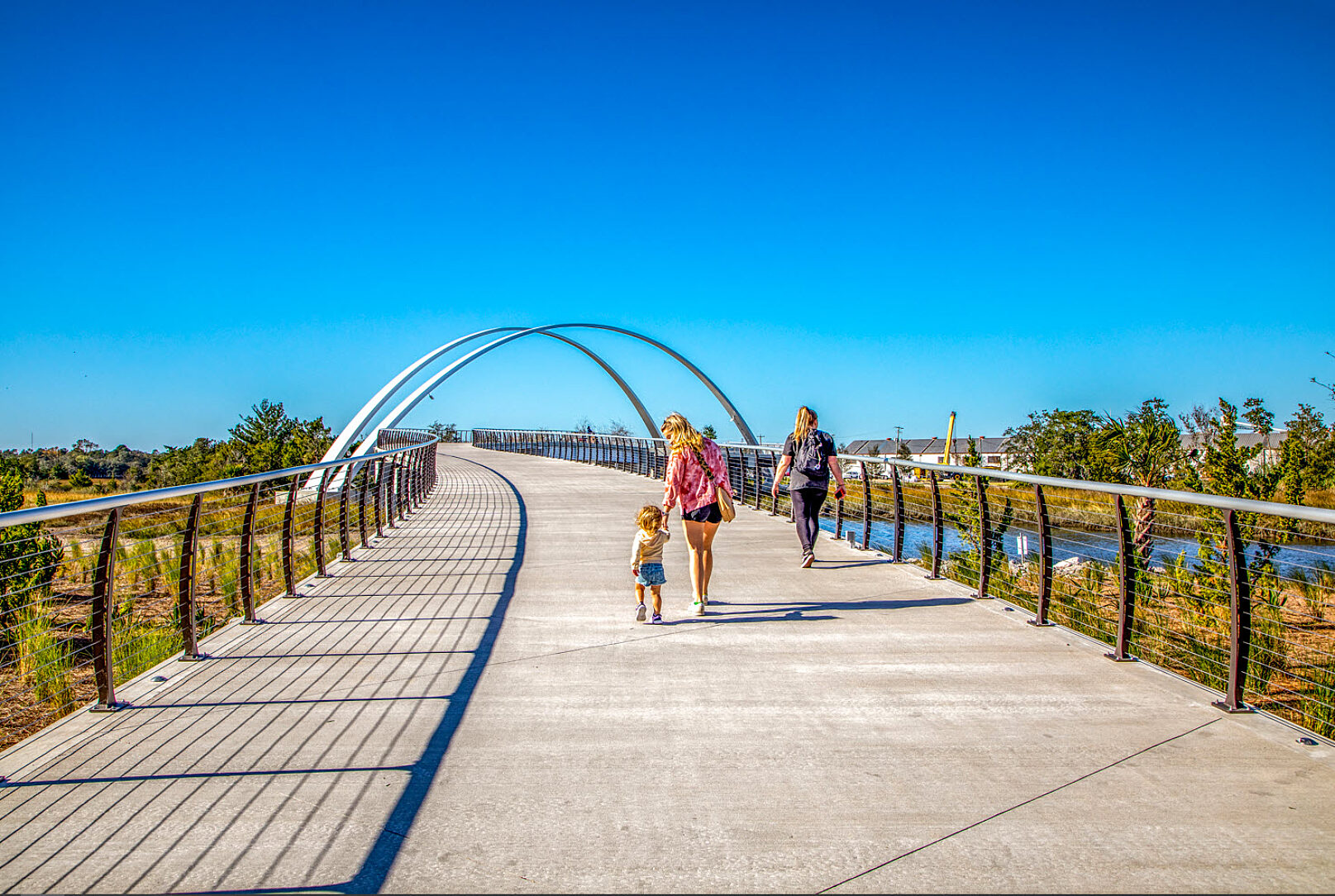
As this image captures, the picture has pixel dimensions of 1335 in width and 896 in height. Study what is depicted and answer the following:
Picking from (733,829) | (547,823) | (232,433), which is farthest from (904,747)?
(232,433)

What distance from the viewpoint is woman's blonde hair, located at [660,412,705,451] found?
702cm

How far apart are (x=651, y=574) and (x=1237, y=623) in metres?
3.63

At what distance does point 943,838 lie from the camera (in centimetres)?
314

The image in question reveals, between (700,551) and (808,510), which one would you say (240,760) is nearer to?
(700,551)

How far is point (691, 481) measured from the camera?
704 cm

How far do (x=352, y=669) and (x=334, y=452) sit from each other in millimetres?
32761

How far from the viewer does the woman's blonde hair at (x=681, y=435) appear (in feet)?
23.0

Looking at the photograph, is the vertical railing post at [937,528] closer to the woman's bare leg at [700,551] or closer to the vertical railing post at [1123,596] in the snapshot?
the woman's bare leg at [700,551]

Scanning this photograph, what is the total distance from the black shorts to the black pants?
2.18 meters

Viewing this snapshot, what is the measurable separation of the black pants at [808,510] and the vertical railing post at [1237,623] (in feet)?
15.0

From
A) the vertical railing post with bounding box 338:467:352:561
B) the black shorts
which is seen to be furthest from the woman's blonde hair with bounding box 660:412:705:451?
the vertical railing post with bounding box 338:467:352:561

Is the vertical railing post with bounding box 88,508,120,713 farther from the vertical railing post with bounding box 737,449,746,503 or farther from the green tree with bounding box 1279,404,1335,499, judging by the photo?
the green tree with bounding box 1279,404,1335,499

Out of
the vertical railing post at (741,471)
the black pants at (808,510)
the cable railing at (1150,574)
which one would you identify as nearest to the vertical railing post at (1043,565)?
the cable railing at (1150,574)

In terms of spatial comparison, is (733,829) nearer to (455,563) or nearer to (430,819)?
(430,819)
